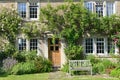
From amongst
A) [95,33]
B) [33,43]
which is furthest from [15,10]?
[95,33]

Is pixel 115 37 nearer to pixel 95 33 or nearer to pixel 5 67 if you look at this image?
pixel 95 33

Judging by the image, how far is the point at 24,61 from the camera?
26.2 metres

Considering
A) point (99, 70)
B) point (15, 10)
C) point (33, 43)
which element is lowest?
point (99, 70)

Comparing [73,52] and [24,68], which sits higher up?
[73,52]

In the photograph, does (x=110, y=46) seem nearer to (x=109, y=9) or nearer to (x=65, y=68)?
(x=109, y=9)

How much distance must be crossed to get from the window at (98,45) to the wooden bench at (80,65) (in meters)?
2.75

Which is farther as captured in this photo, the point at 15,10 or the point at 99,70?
the point at 15,10

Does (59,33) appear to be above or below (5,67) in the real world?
above

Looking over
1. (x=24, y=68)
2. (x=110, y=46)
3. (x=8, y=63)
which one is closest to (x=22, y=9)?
(x=8, y=63)

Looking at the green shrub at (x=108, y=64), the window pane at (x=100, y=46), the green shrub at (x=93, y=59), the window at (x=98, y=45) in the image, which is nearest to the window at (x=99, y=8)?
the window at (x=98, y=45)

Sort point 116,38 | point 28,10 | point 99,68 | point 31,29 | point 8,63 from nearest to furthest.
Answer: point 99,68
point 8,63
point 116,38
point 31,29
point 28,10

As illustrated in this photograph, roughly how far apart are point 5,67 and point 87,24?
7283mm

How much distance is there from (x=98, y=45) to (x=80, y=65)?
11.6ft

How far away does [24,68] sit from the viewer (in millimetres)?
24547
